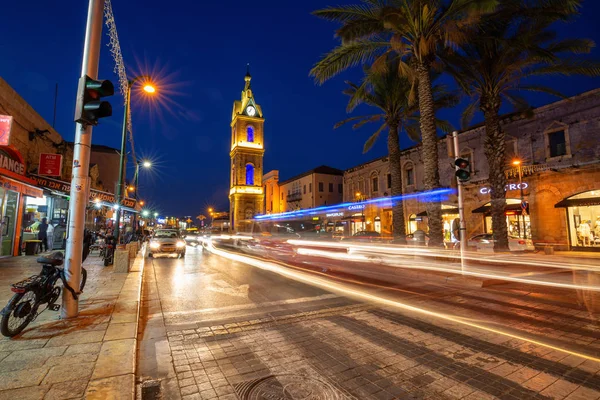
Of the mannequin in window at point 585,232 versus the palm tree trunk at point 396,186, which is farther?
the mannequin in window at point 585,232

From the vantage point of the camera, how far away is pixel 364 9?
1467 centimetres

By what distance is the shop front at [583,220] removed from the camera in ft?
67.0

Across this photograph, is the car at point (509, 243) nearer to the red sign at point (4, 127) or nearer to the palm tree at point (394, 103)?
the palm tree at point (394, 103)

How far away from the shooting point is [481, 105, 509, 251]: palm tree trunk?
1688cm

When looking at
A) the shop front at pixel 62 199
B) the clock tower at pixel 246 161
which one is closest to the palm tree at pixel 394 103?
the shop front at pixel 62 199

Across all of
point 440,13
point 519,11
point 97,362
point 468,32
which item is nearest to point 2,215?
point 97,362

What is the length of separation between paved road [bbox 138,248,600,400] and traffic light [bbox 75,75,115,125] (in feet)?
12.6

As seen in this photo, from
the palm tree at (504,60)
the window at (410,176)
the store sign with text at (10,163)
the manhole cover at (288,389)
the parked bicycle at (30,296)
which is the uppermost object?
the palm tree at (504,60)

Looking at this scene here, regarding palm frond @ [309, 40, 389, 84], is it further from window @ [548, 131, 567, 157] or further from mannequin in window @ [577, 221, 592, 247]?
mannequin in window @ [577, 221, 592, 247]

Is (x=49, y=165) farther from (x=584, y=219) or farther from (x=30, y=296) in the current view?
(x=584, y=219)

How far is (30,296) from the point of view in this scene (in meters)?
5.38

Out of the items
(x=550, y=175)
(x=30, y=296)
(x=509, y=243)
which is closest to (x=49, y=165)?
(x=30, y=296)

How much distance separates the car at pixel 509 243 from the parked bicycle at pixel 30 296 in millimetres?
20762

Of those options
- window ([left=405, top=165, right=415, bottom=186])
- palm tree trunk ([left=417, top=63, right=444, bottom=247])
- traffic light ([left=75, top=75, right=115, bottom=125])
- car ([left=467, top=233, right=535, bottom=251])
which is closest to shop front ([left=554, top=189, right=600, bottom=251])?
car ([left=467, top=233, right=535, bottom=251])
